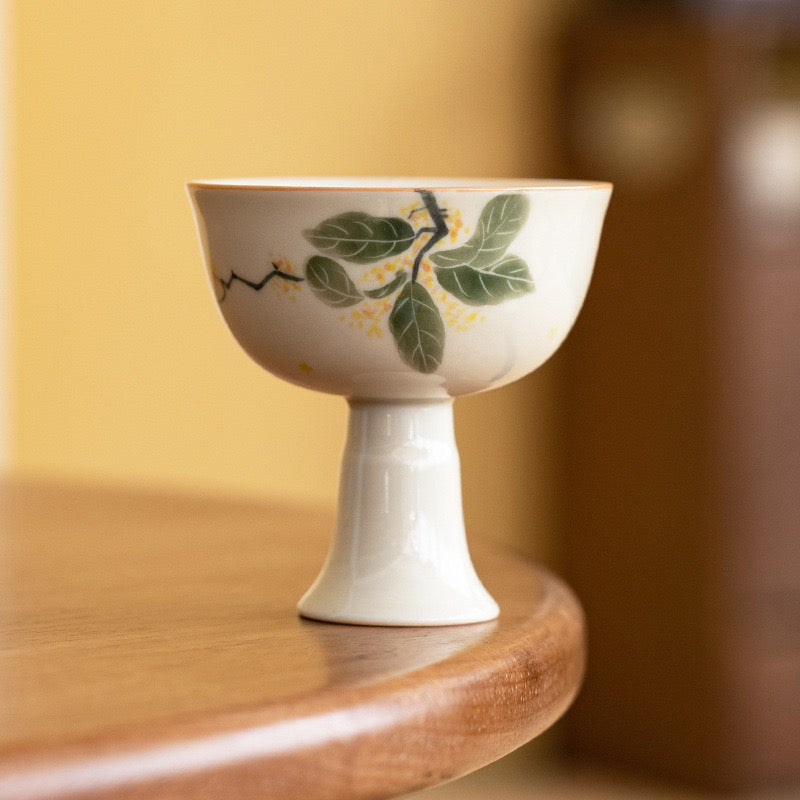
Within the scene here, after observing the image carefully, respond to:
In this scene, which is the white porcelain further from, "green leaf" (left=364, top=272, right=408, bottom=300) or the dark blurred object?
the dark blurred object

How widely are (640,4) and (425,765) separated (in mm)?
2070

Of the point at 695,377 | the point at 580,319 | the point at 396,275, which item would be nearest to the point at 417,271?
the point at 396,275

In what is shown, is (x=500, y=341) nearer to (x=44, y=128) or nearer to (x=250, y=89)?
(x=44, y=128)

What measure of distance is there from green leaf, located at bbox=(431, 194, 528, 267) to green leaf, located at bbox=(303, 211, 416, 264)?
0.05 feet

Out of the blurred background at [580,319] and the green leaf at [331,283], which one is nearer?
the green leaf at [331,283]

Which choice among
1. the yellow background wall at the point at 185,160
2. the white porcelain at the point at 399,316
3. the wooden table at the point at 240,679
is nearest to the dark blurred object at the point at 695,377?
the yellow background wall at the point at 185,160

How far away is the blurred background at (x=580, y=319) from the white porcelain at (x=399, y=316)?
126cm

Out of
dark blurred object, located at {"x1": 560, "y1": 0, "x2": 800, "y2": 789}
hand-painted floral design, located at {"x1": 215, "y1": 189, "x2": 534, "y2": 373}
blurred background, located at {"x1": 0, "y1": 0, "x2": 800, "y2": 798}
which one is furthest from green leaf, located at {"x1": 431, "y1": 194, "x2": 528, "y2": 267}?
dark blurred object, located at {"x1": 560, "y1": 0, "x2": 800, "y2": 789}

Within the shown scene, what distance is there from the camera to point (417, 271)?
55 centimetres

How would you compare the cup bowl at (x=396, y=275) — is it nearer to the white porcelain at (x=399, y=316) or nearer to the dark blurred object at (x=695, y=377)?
the white porcelain at (x=399, y=316)

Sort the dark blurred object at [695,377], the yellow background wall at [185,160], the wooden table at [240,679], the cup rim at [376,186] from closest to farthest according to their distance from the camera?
the wooden table at [240,679]
the cup rim at [376,186]
the yellow background wall at [185,160]
the dark blurred object at [695,377]

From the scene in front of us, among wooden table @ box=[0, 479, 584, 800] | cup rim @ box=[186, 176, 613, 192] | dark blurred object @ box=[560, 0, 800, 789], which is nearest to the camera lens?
wooden table @ box=[0, 479, 584, 800]

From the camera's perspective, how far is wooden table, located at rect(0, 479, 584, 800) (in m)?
0.41

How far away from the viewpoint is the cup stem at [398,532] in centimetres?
58
